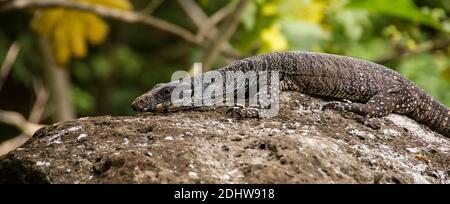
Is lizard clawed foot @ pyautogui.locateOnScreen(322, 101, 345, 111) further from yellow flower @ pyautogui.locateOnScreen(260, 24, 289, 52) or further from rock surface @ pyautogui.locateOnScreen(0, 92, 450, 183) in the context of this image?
yellow flower @ pyautogui.locateOnScreen(260, 24, 289, 52)

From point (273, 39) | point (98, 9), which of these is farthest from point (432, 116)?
point (98, 9)

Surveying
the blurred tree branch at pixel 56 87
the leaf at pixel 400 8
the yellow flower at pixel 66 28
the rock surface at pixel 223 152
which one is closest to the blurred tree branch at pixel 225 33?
the leaf at pixel 400 8

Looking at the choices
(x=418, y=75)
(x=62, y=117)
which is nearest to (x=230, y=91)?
(x=418, y=75)

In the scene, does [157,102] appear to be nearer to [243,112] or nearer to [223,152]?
[243,112]

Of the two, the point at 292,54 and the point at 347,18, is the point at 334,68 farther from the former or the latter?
the point at 347,18

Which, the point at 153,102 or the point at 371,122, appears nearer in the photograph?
the point at 371,122
